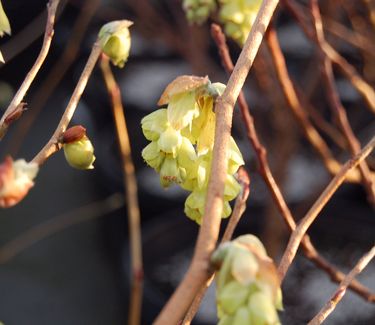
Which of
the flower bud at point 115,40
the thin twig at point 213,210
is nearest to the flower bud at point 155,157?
the thin twig at point 213,210

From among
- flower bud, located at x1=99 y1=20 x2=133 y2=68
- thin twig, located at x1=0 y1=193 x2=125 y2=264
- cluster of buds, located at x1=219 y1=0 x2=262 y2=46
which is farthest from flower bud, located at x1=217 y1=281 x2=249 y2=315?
thin twig, located at x1=0 y1=193 x2=125 y2=264

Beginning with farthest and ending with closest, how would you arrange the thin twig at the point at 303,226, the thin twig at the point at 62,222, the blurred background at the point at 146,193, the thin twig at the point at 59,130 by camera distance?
the thin twig at the point at 62,222 < the blurred background at the point at 146,193 < the thin twig at the point at 303,226 < the thin twig at the point at 59,130

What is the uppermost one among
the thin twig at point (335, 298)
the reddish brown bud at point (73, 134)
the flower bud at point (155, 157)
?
the reddish brown bud at point (73, 134)

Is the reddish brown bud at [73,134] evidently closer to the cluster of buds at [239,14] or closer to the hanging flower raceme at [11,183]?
the hanging flower raceme at [11,183]

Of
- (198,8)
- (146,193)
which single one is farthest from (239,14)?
(146,193)

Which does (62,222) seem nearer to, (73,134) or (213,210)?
(73,134)

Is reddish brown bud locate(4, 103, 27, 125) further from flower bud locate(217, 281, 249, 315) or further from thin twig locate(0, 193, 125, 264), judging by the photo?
thin twig locate(0, 193, 125, 264)

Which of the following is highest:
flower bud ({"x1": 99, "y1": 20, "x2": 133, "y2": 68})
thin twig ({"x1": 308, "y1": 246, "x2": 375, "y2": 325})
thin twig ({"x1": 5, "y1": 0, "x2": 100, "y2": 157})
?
thin twig ({"x1": 5, "y1": 0, "x2": 100, "y2": 157})

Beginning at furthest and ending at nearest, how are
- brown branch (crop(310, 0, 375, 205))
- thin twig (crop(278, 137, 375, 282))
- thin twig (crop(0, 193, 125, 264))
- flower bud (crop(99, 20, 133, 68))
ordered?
1. thin twig (crop(0, 193, 125, 264))
2. brown branch (crop(310, 0, 375, 205))
3. flower bud (crop(99, 20, 133, 68))
4. thin twig (crop(278, 137, 375, 282))
